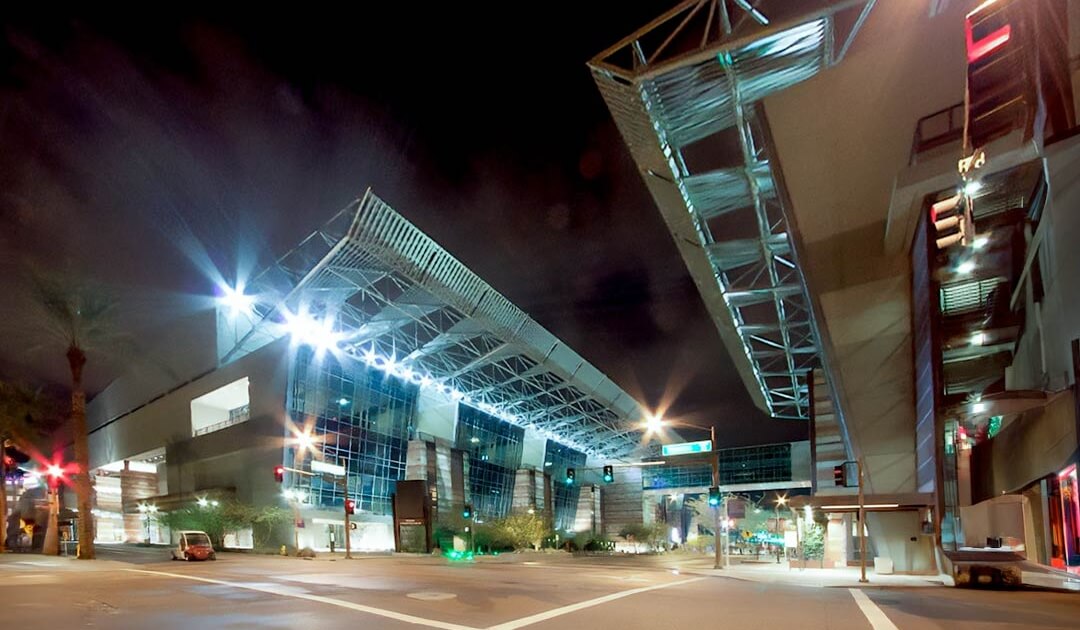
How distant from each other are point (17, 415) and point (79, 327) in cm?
1358

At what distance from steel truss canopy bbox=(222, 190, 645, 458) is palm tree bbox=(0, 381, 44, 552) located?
44.7 ft

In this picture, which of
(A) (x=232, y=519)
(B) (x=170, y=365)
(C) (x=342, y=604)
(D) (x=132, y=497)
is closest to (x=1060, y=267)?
(C) (x=342, y=604)

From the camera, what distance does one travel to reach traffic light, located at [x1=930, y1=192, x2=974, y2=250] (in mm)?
26656

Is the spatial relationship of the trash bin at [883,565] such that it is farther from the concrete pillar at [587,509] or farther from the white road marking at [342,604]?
the concrete pillar at [587,509]

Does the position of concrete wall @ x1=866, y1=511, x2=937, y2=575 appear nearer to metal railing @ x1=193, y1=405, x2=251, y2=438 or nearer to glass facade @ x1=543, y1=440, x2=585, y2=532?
metal railing @ x1=193, y1=405, x2=251, y2=438

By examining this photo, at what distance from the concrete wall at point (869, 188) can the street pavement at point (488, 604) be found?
14.0 m

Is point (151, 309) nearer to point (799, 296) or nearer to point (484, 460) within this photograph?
point (484, 460)

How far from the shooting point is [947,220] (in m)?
27.7

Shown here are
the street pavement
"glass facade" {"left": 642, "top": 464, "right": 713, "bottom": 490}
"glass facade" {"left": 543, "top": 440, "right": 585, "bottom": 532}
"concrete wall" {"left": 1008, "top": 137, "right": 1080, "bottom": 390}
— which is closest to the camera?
the street pavement

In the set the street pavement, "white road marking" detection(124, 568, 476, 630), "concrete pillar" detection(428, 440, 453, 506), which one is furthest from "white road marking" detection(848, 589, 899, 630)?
"concrete pillar" detection(428, 440, 453, 506)

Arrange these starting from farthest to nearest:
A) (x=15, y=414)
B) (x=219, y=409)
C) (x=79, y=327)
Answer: (x=219, y=409) → (x=15, y=414) → (x=79, y=327)

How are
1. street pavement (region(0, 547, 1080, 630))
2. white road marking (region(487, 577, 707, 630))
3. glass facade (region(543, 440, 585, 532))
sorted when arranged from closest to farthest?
white road marking (region(487, 577, 707, 630)), street pavement (region(0, 547, 1080, 630)), glass facade (region(543, 440, 585, 532))

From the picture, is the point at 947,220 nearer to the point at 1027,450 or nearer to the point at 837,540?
the point at 1027,450

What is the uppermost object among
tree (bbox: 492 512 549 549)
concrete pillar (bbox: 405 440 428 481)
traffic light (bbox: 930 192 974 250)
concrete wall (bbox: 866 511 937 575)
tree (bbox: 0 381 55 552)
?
traffic light (bbox: 930 192 974 250)
